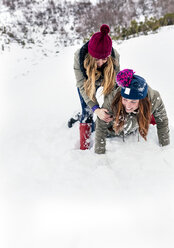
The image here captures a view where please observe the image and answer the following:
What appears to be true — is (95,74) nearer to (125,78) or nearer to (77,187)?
(125,78)

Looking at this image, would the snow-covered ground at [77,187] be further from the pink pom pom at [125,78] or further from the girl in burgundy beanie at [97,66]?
the pink pom pom at [125,78]

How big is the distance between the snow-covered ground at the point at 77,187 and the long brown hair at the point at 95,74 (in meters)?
0.58

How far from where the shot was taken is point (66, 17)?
866 centimetres

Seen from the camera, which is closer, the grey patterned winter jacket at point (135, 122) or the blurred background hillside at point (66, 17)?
the grey patterned winter jacket at point (135, 122)

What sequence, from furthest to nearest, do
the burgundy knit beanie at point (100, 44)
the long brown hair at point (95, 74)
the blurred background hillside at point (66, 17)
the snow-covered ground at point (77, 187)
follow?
the blurred background hillside at point (66, 17) → the long brown hair at point (95, 74) → the burgundy knit beanie at point (100, 44) → the snow-covered ground at point (77, 187)

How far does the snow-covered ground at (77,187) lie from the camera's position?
1306 millimetres

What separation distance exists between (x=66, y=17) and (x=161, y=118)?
27.2ft

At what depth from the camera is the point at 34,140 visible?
251 centimetres

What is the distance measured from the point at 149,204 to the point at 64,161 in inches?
34.4

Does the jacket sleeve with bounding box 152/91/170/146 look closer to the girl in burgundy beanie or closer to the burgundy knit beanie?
the girl in burgundy beanie

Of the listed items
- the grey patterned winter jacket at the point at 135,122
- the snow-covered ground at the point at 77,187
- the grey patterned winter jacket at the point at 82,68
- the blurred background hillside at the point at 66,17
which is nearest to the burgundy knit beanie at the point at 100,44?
the grey patterned winter jacket at the point at 82,68

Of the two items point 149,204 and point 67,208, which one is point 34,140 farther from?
point 149,204

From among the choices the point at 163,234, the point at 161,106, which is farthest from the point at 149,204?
the point at 161,106

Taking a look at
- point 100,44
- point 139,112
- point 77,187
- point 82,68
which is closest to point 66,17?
point 82,68
